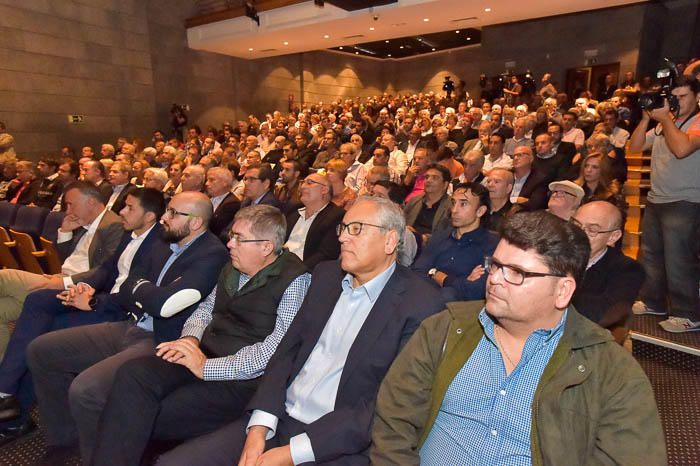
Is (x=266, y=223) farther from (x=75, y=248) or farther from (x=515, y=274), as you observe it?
(x=75, y=248)

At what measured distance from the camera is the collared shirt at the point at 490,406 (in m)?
1.11

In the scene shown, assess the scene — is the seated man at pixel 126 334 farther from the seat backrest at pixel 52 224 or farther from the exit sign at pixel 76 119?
the exit sign at pixel 76 119

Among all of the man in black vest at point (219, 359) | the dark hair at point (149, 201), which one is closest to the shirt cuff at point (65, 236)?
the dark hair at point (149, 201)

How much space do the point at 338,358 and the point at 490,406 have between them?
0.51 metres

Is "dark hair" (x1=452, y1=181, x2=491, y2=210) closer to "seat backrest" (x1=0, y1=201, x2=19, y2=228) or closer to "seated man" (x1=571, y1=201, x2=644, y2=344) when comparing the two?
"seated man" (x1=571, y1=201, x2=644, y2=344)

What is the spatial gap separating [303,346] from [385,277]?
0.37m

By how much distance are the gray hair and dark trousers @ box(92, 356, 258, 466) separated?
582 millimetres

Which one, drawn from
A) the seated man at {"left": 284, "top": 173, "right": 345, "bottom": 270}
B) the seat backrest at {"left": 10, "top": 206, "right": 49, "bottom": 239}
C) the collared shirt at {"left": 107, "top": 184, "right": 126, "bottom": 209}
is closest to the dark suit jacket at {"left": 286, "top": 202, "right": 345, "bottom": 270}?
the seated man at {"left": 284, "top": 173, "right": 345, "bottom": 270}

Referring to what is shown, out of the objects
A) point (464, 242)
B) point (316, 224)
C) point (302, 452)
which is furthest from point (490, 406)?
point (316, 224)

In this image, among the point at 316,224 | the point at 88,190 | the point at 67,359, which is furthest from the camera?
the point at 316,224

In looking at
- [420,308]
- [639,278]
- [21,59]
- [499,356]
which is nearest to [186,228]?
[420,308]

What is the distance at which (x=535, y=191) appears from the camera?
4.16 metres

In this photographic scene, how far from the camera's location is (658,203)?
269 cm

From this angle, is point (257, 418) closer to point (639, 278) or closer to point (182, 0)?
point (639, 278)
